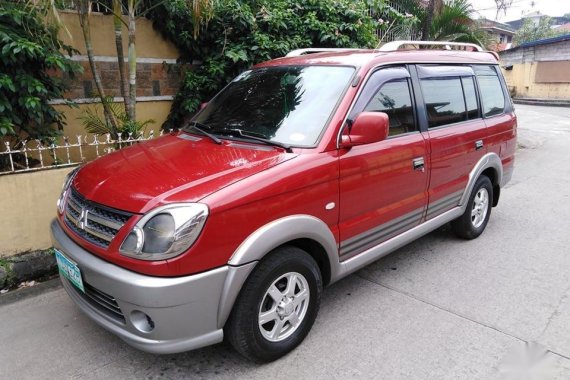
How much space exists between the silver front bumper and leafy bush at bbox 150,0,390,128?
11.5 ft

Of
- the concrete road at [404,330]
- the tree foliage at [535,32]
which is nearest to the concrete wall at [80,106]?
the concrete road at [404,330]

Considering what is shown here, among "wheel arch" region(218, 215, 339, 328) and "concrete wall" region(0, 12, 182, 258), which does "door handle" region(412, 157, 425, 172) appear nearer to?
"wheel arch" region(218, 215, 339, 328)

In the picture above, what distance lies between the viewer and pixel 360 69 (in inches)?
127

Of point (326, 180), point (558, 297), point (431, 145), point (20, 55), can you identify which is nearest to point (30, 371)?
point (326, 180)

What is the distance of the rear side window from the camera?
15.1 ft

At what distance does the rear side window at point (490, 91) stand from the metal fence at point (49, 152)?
142 inches

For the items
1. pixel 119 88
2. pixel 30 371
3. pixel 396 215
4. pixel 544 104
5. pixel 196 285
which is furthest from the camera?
pixel 544 104

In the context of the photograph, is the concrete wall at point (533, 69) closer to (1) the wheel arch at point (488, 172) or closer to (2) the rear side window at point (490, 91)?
(2) the rear side window at point (490, 91)

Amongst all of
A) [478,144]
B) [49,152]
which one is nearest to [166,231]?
[49,152]

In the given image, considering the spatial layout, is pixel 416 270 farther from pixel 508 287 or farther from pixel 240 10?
pixel 240 10

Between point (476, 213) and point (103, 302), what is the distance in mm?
3822

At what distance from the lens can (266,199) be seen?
99.3 inches

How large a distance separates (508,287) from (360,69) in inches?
87.3

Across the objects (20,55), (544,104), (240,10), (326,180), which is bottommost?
(544,104)
